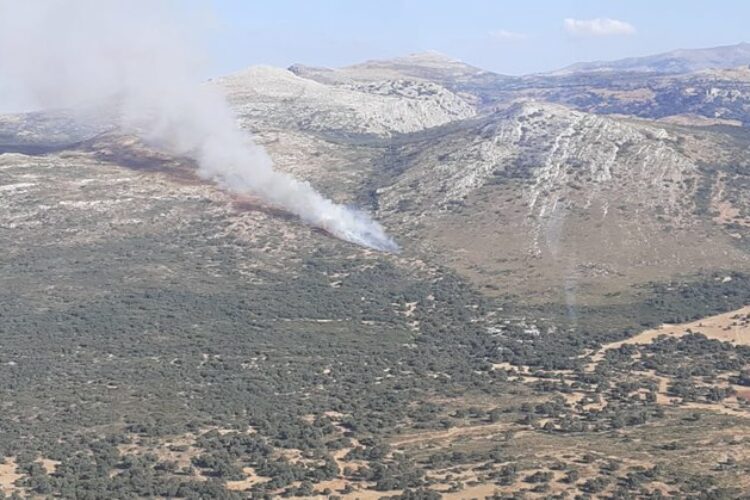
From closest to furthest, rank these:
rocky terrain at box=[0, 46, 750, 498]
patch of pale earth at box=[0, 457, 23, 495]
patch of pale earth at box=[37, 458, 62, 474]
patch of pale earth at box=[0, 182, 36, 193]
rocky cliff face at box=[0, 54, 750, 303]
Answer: patch of pale earth at box=[0, 457, 23, 495] → patch of pale earth at box=[37, 458, 62, 474] → rocky terrain at box=[0, 46, 750, 498] → rocky cliff face at box=[0, 54, 750, 303] → patch of pale earth at box=[0, 182, 36, 193]

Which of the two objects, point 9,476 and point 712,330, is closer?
point 9,476

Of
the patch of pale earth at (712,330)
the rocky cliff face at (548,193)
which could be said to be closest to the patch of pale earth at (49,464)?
the patch of pale earth at (712,330)

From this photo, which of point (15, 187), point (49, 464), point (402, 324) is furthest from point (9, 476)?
point (15, 187)

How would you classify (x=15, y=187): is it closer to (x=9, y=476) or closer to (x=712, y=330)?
(x=9, y=476)

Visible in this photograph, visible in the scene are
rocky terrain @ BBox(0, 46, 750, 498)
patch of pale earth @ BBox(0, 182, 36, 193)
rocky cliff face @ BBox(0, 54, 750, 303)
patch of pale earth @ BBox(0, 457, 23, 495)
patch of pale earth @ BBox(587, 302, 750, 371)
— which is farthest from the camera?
patch of pale earth @ BBox(0, 182, 36, 193)

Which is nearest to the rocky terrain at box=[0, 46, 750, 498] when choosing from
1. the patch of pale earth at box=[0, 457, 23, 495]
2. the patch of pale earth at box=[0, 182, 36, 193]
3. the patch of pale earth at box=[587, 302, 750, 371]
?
the patch of pale earth at box=[0, 457, 23, 495]

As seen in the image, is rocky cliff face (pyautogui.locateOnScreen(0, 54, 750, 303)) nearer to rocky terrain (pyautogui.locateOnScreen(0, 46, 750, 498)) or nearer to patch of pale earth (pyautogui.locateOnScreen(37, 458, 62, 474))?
rocky terrain (pyautogui.locateOnScreen(0, 46, 750, 498))

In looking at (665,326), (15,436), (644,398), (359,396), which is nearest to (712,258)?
(665,326)

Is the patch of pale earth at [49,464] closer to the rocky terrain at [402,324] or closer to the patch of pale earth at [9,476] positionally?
the rocky terrain at [402,324]

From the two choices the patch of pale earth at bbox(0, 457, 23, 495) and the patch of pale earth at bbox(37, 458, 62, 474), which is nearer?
the patch of pale earth at bbox(0, 457, 23, 495)
